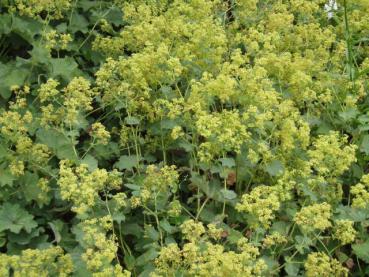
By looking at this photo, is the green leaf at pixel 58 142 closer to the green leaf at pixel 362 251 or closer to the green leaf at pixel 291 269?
the green leaf at pixel 291 269

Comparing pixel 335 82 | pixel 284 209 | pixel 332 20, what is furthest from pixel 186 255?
pixel 332 20

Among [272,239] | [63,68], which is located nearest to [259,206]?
[272,239]

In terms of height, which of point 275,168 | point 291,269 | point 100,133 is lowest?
point 291,269

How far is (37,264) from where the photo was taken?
8.27ft

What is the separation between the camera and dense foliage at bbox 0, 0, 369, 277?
2.74 metres

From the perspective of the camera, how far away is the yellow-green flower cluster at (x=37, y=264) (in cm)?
249

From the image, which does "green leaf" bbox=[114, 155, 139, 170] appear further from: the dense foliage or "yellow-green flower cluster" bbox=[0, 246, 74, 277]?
"yellow-green flower cluster" bbox=[0, 246, 74, 277]

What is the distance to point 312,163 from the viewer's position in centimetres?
307

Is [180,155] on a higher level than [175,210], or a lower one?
lower

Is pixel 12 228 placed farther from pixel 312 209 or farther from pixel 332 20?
pixel 332 20

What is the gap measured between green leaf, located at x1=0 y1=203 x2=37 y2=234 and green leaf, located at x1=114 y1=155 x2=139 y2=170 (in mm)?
490

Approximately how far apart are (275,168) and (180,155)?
1.97 ft

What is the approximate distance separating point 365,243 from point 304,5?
6.29ft

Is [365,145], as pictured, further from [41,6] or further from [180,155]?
[41,6]
